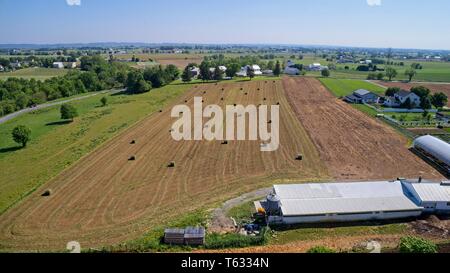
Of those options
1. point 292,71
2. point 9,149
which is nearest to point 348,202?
point 9,149

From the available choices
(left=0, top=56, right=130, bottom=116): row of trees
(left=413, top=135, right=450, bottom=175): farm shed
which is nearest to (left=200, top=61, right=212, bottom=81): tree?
(left=0, top=56, right=130, bottom=116): row of trees

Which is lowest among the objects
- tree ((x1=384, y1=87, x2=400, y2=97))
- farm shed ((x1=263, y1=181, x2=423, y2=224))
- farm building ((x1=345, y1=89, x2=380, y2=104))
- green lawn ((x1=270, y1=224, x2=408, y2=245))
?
green lawn ((x1=270, y1=224, x2=408, y2=245))

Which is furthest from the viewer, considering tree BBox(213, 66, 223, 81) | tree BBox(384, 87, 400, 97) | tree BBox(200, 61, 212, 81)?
tree BBox(213, 66, 223, 81)

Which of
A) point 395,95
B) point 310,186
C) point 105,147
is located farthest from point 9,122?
point 395,95

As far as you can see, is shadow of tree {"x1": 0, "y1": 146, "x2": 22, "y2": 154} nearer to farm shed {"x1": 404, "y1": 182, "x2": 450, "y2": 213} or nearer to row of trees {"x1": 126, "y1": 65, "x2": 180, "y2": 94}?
farm shed {"x1": 404, "y1": 182, "x2": 450, "y2": 213}

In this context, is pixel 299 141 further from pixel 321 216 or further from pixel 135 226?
pixel 135 226

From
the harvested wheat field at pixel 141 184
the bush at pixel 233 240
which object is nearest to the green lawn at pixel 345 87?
the harvested wheat field at pixel 141 184
